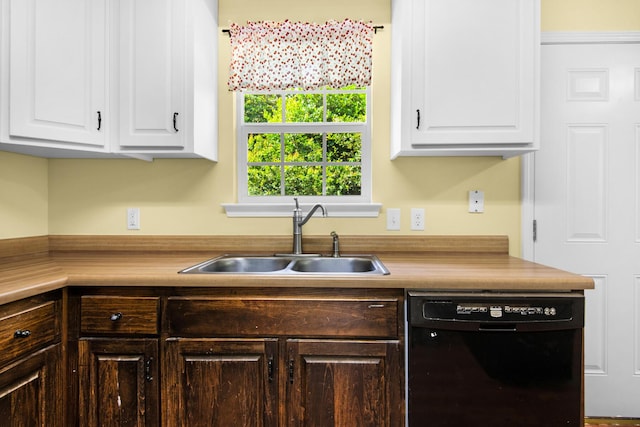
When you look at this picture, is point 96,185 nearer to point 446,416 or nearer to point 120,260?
point 120,260

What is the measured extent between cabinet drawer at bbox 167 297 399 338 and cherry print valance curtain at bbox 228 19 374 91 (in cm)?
116

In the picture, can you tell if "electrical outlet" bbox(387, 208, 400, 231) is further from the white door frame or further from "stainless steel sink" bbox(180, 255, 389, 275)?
the white door frame

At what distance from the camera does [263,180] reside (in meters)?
2.18

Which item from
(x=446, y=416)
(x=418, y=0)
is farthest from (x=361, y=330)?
(x=418, y=0)

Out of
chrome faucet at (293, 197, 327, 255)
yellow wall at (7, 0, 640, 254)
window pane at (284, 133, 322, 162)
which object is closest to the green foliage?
window pane at (284, 133, 322, 162)

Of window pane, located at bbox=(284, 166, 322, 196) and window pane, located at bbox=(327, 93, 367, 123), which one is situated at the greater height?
window pane, located at bbox=(327, 93, 367, 123)

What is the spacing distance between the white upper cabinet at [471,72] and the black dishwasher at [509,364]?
77 cm

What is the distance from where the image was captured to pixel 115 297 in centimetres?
140

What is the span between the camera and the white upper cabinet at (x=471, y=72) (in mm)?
1667

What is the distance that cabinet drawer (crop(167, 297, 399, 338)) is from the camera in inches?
54.3

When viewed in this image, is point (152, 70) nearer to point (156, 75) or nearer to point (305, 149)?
point (156, 75)

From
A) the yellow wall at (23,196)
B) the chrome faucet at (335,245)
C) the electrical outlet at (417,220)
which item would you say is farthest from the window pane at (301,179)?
the yellow wall at (23,196)

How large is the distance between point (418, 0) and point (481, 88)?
0.49 meters

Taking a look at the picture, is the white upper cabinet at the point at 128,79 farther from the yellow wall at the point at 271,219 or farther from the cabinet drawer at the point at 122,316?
the cabinet drawer at the point at 122,316
